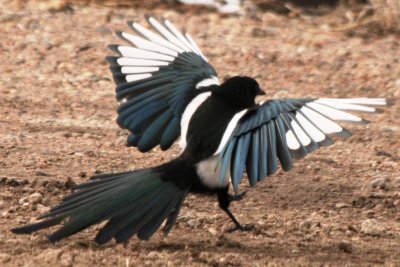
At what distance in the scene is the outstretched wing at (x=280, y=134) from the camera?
4430 mm

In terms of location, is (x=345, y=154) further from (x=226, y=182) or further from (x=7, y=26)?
(x=7, y=26)

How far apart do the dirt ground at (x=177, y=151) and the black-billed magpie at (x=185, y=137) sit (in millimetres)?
172

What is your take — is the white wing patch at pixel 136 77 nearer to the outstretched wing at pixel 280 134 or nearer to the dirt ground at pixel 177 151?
the dirt ground at pixel 177 151

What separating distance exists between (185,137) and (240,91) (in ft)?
1.17

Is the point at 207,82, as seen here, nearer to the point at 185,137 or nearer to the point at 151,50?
the point at 151,50

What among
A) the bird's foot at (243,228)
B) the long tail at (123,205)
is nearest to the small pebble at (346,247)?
the bird's foot at (243,228)

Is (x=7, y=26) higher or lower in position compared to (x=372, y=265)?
higher

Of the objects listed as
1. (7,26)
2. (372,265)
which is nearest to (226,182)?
(372,265)

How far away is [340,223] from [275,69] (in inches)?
88.6

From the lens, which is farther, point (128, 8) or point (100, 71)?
point (128, 8)

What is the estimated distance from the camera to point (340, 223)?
5051 millimetres

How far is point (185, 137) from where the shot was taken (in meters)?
4.86

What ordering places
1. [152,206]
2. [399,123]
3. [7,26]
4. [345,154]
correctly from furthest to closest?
1. [7,26]
2. [399,123]
3. [345,154]
4. [152,206]

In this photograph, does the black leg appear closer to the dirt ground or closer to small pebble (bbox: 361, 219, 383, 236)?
the dirt ground
